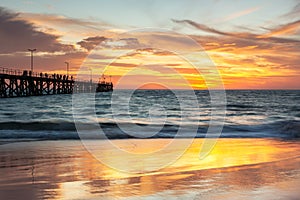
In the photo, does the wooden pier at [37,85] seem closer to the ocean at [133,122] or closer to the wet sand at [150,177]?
the ocean at [133,122]

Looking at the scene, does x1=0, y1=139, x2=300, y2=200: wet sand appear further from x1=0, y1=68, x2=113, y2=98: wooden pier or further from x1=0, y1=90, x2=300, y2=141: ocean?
x1=0, y1=68, x2=113, y2=98: wooden pier

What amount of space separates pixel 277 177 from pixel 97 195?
11.5 feet

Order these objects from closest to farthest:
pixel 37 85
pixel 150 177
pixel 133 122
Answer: pixel 150 177 < pixel 133 122 < pixel 37 85

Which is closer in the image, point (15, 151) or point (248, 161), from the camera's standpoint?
point (248, 161)

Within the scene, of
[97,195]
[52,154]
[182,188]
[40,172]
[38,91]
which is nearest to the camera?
[97,195]

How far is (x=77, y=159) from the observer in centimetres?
988

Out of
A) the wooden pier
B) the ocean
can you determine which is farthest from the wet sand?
the wooden pier

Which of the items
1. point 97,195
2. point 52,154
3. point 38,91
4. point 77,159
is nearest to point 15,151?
point 52,154

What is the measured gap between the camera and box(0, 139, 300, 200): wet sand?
6199 mm

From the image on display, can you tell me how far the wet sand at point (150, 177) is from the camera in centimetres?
620

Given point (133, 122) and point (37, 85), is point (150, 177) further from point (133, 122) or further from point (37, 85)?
point (37, 85)

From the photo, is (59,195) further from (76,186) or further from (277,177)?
(277,177)

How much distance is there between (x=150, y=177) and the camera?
296 inches

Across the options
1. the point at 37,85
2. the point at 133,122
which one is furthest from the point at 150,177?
the point at 37,85
